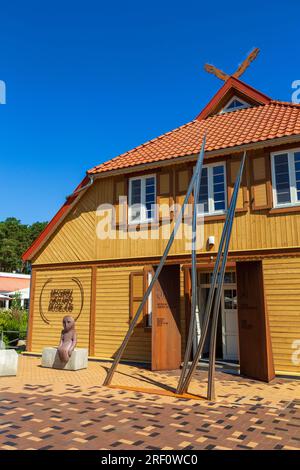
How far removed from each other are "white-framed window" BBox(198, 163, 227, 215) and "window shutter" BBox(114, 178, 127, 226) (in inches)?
104

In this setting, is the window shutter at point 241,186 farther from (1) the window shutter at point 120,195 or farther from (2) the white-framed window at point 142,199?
(1) the window shutter at point 120,195

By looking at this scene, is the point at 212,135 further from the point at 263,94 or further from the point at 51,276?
the point at 51,276

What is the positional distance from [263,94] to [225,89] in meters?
1.36

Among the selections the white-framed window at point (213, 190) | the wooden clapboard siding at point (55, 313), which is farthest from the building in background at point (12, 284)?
the white-framed window at point (213, 190)

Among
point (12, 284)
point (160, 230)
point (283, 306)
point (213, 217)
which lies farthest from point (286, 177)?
point (12, 284)

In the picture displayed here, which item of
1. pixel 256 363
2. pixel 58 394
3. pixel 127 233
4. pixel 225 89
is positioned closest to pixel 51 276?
pixel 127 233

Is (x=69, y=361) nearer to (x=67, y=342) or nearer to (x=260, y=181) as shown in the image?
(x=67, y=342)

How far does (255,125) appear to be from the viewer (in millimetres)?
11664

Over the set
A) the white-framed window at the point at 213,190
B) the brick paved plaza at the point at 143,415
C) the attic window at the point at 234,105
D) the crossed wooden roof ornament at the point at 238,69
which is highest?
→ the crossed wooden roof ornament at the point at 238,69

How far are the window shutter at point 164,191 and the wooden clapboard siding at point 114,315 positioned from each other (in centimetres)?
195

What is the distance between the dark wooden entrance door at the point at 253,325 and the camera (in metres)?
8.84

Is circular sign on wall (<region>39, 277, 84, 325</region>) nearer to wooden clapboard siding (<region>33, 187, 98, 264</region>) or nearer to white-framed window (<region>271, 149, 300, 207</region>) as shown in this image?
wooden clapboard siding (<region>33, 187, 98, 264</region>)

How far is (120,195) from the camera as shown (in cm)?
1280

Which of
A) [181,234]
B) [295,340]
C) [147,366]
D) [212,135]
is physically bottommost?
[147,366]
